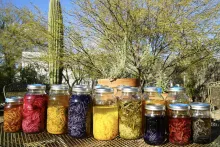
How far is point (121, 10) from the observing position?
10.5ft

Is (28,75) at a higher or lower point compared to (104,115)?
higher

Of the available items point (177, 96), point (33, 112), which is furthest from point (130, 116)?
point (33, 112)

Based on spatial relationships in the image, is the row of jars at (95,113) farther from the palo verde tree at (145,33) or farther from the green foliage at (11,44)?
the green foliage at (11,44)

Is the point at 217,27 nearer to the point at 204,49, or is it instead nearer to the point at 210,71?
the point at 204,49

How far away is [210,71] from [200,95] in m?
0.81

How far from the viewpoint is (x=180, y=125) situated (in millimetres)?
626

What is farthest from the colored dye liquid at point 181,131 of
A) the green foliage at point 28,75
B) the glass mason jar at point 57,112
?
the green foliage at point 28,75

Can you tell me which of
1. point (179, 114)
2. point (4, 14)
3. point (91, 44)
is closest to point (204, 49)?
point (91, 44)

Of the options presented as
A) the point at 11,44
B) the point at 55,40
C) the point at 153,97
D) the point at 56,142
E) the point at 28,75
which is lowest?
the point at 56,142

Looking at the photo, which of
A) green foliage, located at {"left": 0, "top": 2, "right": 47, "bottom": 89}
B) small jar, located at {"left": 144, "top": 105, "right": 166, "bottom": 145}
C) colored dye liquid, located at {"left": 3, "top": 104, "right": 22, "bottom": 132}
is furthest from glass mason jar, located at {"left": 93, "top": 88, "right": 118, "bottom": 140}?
green foliage, located at {"left": 0, "top": 2, "right": 47, "bottom": 89}

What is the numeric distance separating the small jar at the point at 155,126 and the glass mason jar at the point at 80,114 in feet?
0.70

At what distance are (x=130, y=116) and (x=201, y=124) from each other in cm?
24

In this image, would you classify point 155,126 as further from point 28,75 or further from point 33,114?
point 28,75

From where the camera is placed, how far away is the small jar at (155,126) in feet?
2.03
